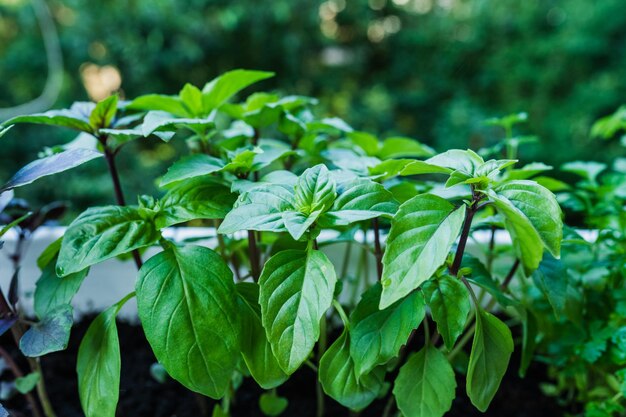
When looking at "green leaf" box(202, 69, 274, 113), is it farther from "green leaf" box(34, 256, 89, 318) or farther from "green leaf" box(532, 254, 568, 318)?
"green leaf" box(532, 254, 568, 318)

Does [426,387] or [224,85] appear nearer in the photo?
[426,387]

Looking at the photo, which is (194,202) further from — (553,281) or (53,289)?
(553,281)

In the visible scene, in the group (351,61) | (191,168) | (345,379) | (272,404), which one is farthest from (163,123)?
(351,61)

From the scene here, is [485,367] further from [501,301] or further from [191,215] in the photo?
[191,215]

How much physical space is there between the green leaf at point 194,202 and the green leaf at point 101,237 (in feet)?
0.06

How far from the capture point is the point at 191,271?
0.46 meters

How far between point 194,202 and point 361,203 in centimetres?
→ 15

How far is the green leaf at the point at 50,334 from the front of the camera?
46cm

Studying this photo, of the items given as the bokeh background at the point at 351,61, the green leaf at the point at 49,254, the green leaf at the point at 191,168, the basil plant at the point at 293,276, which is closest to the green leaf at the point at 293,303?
the basil plant at the point at 293,276

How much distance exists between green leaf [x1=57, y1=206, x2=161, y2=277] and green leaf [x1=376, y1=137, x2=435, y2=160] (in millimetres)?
306

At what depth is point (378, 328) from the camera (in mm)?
469

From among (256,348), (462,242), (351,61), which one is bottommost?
(351,61)

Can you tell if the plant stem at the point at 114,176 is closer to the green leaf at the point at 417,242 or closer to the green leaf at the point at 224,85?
the green leaf at the point at 224,85

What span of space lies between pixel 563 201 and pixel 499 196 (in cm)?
36
